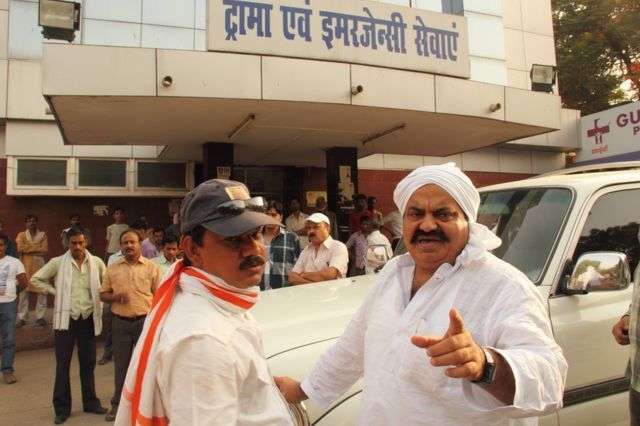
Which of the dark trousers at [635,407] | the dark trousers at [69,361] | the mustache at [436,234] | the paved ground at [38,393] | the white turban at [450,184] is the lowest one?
the paved ground at [38,393]

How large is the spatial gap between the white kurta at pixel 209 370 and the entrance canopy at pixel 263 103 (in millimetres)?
5456

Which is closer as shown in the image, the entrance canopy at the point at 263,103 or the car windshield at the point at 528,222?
the car windshield at the point at 528,222

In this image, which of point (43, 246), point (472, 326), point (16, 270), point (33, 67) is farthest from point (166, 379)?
point (33, 67)

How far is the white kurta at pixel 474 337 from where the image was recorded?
146cm

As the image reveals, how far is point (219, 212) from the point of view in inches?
59.4

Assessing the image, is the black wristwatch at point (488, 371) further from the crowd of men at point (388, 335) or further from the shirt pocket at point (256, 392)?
the shirt pocket at point (256, 392)

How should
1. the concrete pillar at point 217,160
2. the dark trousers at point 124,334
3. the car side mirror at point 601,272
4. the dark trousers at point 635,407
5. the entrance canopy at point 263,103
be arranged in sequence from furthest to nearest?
1. the concrete pillar at point 217,160
2. the entrance canopy at point 263,103
3. the dark trousers at point 124,334
4. the car side mirror at point 601,272
5. the dark trousers at point 635,407

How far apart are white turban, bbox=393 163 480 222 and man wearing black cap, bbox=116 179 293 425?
22.3 inches

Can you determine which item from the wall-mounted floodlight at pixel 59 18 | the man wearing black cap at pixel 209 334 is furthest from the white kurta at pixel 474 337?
the wall-mounted floodlight at pixel 59 18

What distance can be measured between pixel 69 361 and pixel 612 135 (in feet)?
45.7

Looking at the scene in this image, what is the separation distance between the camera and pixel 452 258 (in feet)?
5.93

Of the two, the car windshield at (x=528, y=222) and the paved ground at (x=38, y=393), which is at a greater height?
the car windshield at (x=528, y=222)

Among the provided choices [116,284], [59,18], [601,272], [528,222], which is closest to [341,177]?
[59,18]

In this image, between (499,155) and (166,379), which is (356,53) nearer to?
(166,379)
